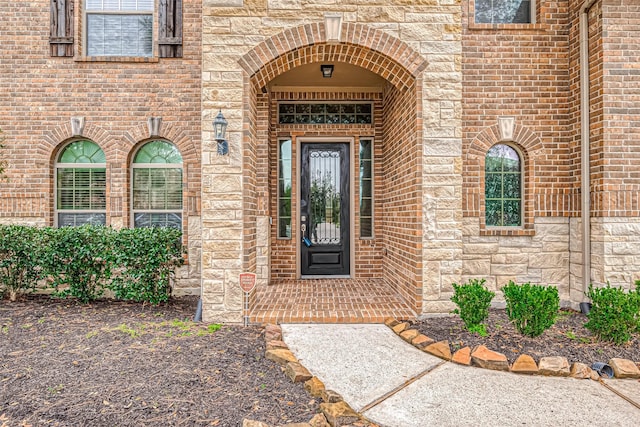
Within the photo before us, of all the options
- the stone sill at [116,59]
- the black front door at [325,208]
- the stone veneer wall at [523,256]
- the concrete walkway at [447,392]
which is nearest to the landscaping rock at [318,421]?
the concrete walkway at [447,392]

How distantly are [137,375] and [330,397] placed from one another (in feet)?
4.75

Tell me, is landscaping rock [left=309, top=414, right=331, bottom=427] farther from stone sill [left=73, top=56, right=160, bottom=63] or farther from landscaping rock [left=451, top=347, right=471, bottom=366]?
stone sill [left=73, top=56, right=160, bottom=63]

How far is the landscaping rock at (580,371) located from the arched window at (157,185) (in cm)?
514

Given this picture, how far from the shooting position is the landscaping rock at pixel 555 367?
2.80m

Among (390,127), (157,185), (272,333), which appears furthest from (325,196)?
(272,333)

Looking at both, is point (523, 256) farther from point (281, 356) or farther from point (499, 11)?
point (281, 356)

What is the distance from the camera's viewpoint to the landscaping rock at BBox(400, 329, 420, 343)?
3418 mm

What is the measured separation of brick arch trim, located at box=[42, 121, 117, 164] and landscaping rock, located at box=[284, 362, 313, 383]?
4.37 m

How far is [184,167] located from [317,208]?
84.2 inches

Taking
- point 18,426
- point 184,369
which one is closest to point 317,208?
point 184,369

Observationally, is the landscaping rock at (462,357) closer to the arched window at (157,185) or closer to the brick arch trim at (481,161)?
the brick arch trim at (481,161)

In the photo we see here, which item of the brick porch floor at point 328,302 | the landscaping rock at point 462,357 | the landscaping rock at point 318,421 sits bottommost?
the landscaping rock at point 318,421

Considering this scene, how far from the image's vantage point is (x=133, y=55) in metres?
5.57

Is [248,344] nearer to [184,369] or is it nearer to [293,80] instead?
[184,369]
